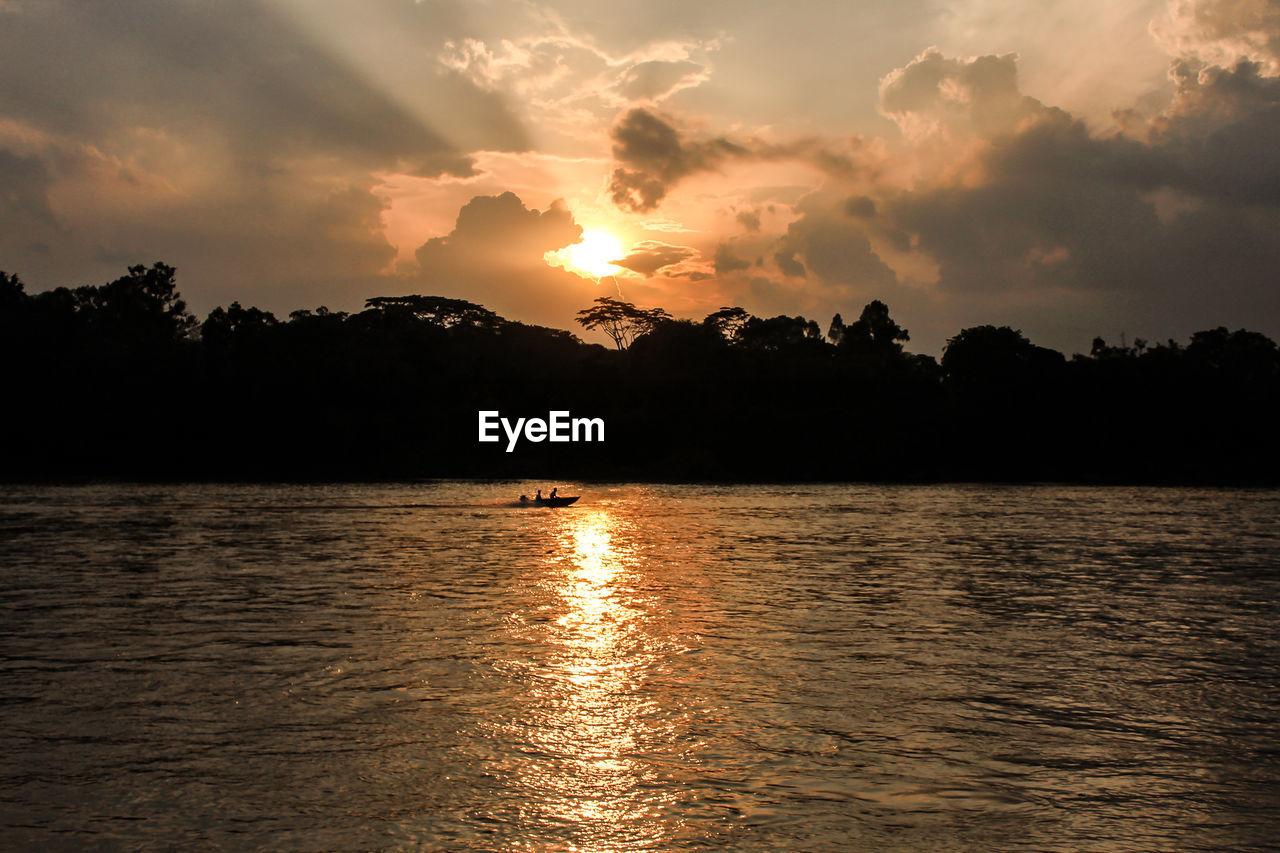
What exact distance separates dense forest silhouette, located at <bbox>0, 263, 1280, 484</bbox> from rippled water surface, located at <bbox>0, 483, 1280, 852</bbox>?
2936 inches

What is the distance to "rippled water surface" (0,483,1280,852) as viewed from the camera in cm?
923

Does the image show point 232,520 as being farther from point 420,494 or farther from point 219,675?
point 219,675

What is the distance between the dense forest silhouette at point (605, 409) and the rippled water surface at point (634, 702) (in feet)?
245

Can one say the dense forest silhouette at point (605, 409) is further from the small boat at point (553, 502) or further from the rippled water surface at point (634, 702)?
the rippled water surface at point (634, 702)

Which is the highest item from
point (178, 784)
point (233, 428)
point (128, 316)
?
point (128, 316)

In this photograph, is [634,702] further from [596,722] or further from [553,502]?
[553,502]

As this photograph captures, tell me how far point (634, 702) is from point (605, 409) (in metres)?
99.2

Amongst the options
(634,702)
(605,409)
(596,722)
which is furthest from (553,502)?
(605,409)

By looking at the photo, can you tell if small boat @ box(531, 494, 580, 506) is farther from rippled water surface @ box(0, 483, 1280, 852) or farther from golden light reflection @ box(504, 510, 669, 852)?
golden light reflection @ box(504, 510, 669, 852)

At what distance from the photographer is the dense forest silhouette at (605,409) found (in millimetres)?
101875

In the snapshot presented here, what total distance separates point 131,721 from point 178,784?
279cm

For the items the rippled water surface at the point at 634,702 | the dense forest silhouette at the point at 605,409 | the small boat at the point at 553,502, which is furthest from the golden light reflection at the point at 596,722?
the dense forest silhouette at the point at 605,409

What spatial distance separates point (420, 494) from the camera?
228 feet

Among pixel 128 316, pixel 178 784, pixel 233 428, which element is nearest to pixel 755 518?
pixel 178 784
